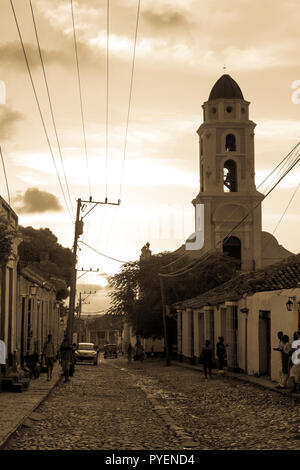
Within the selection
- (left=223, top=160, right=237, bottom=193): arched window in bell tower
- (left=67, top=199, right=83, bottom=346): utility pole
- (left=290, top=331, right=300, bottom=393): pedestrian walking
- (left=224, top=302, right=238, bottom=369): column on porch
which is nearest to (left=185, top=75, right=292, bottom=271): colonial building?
(left=223, top=160, right=237, bottom=193): arched window in bell tower

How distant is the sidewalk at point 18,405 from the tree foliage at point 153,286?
24862 millimetres

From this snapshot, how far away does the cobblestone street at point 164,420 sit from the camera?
10.2m

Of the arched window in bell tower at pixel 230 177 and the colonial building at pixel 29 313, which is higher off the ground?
the arched window in bell tower at pixel 230 177

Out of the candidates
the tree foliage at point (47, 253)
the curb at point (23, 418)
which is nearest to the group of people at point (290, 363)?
the curb at point (23, 418)

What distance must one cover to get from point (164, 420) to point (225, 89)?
4354 cm

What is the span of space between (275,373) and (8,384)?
7299 millimetres

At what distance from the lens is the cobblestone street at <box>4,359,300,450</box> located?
33.3 feet

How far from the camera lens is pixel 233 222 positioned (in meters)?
52.7

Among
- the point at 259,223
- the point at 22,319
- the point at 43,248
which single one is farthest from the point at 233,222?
the point at 22,319

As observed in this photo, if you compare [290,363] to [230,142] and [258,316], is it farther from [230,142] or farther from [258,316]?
[230,142]

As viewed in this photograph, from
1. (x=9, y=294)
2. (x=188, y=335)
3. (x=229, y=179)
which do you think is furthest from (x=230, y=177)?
(x=9, y=294)

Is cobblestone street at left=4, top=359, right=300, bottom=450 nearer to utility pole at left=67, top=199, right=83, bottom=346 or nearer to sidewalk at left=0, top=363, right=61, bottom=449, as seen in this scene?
sidewalk at left=0, top=363, right=61, bottom=449

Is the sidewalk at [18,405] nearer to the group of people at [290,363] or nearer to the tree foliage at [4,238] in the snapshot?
the tree foliage at [4,238]

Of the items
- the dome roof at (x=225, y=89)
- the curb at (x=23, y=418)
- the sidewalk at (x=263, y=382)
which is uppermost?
the dome roof at (x=225, y=89)
